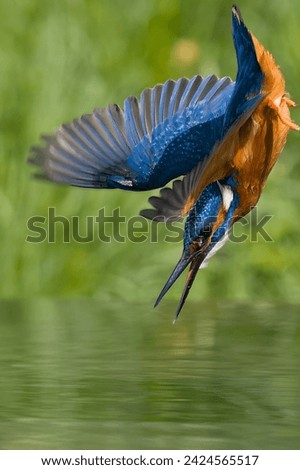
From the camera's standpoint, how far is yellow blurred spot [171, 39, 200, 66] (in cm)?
547

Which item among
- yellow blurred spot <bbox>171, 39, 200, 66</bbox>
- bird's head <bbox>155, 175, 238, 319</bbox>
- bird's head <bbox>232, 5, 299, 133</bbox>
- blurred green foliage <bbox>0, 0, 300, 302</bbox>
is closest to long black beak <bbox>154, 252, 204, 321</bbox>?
bird's head <bbox>155, 175, 238, 319</bbox>

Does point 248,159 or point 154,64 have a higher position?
point 154,64

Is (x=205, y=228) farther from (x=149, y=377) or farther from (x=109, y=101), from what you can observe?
(x=109, y=101)

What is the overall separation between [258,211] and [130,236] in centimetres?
51

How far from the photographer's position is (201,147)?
404cm

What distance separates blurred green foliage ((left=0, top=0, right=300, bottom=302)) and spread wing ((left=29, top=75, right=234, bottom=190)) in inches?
34.9

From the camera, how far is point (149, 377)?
9.73 ft

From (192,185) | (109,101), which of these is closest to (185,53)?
(109,101)

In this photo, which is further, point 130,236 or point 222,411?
point 130,236

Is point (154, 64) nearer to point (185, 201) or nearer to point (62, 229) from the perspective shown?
point (62, 229)

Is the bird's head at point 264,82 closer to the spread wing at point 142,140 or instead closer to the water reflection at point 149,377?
the spread wing at point 142,140
